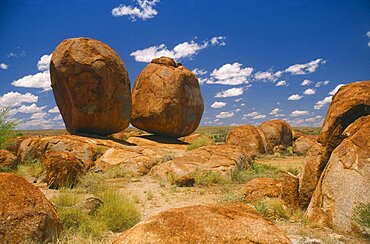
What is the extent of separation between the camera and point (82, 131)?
15023mm

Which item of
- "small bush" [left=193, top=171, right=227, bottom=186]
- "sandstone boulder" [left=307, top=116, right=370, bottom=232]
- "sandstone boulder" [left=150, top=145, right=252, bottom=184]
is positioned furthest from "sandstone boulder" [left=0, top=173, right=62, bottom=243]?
"small bush" [left=193, top=171, right=227, bottom=186]

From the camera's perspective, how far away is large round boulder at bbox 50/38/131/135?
13.9m

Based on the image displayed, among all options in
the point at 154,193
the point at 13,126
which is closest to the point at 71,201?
the point at 154,193

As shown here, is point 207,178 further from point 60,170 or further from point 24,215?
point 24,215

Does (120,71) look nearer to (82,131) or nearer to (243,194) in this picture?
(82,131)

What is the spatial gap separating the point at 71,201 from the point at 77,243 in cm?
228

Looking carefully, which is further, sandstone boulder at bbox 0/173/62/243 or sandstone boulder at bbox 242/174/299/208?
sandstone boulder at bbox 242/174/299/208

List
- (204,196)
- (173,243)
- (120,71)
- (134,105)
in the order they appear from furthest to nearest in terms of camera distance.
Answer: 1. (134,105)
2. (120,71)
3. (204,196)
4. (173,243)

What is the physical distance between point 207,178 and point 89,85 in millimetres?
6869

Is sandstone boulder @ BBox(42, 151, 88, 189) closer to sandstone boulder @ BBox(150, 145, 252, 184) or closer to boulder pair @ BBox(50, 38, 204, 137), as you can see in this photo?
sandstone boulder @ BBox(150, 145, 252, 184)

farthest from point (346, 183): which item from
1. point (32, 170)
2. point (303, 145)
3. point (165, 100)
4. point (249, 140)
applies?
point (303, 145)

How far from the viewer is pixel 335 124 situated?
5.99 metres

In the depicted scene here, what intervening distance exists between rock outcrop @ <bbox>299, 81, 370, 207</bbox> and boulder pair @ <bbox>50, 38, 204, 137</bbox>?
10.1 metres

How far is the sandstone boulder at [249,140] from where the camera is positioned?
19.2 metres
